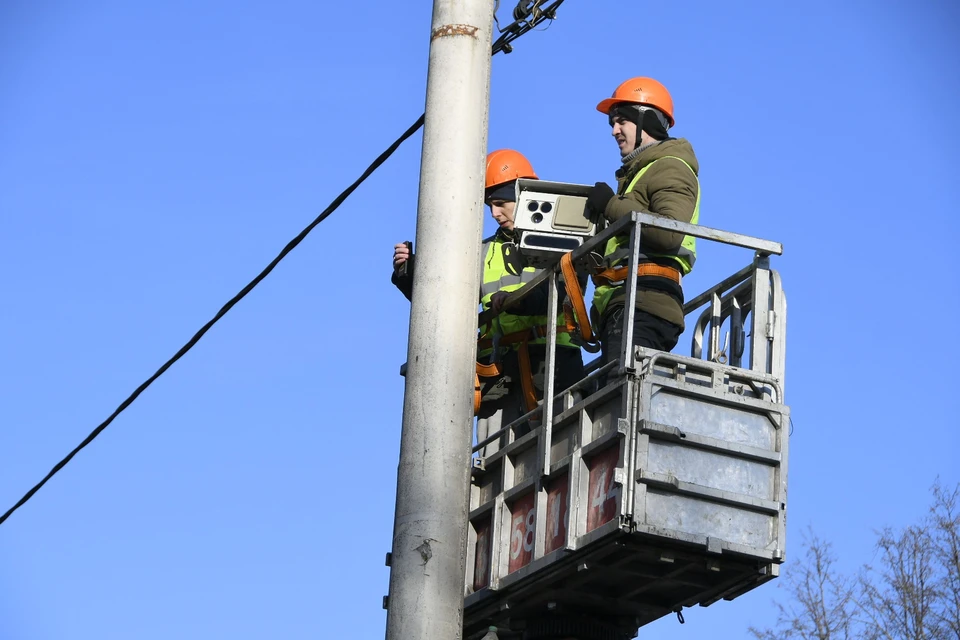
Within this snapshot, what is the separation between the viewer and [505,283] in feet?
35.0

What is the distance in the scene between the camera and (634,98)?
9.80 meters

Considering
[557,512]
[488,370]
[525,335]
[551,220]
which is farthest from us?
[525,335]

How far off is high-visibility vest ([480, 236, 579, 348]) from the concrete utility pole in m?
2.55

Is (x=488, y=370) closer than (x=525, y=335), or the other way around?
(x=488, y=370)

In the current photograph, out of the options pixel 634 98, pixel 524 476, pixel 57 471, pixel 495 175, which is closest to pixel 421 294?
pixel 524 476

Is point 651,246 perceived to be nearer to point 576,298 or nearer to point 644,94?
point 576,298

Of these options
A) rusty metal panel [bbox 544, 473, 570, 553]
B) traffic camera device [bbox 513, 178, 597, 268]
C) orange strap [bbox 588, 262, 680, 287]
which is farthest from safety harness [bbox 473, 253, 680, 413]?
rusty metal panel [bbox 544, 473, 570, 553]

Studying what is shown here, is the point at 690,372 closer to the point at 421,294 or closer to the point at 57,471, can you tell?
the point at 421,294

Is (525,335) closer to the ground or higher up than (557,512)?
higher up

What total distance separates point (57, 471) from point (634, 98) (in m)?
5.79

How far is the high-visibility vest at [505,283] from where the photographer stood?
34.2 feet

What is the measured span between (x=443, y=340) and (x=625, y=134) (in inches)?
121

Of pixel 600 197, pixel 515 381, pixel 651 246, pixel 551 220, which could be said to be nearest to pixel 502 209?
pixel 515 381

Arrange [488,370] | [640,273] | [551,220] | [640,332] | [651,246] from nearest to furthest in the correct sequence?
[640,332], [651,246], [640,273], [551,220], [488,370]
